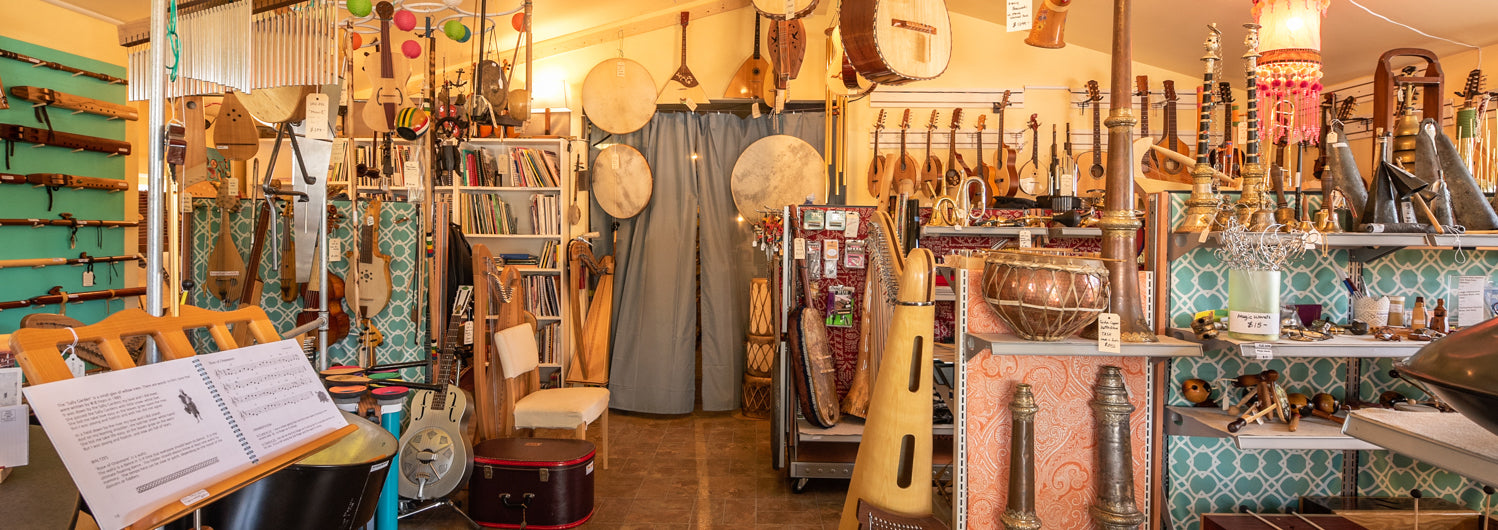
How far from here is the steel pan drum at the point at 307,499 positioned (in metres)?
1.77

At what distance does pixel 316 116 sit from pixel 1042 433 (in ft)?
9.81

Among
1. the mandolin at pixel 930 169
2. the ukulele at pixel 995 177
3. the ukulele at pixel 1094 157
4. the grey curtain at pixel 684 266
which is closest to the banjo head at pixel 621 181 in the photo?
the grey curtain at pixel 684 266

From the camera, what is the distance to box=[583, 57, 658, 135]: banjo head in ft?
19.3

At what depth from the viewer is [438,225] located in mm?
3957

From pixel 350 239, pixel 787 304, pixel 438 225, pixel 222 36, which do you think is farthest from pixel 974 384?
pixel 350 239

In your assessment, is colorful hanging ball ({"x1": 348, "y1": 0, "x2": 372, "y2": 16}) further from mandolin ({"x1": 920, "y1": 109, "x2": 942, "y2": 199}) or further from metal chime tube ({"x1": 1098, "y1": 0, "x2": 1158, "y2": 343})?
mandolin ({"x1": 920, "y1": 109, "x2": 942, "y2": 199})

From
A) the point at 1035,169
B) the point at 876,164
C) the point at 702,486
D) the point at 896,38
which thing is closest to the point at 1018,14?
the point at 896,38

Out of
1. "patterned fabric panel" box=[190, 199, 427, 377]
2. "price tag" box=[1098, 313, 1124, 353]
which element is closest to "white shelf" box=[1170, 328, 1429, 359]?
"price tag" box=[1098, 313, 1124, 353]

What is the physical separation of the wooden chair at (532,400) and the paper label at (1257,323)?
9.40 ft

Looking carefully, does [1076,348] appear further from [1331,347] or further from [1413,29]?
[1413,29]

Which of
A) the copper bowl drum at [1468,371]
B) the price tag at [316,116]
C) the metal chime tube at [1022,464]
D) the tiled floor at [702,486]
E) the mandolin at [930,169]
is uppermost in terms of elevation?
the mandolin at [930,169]

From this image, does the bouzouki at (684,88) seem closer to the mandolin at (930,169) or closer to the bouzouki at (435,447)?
the mandolin at (930,169)

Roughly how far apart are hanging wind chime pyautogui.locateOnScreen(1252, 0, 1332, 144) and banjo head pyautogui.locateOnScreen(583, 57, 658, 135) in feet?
13.0

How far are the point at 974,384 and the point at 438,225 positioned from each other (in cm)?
285
